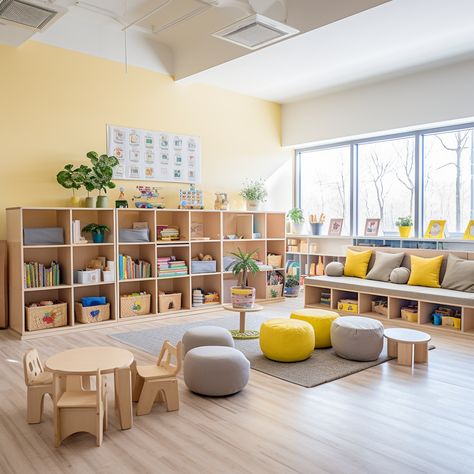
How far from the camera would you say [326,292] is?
294 inches

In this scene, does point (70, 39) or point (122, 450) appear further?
point (70, 39)

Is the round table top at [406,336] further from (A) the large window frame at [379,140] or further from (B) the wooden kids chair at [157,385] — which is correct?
(A) the large window frame at [379,140]

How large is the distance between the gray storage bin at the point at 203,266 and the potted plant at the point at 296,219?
2.33 meters

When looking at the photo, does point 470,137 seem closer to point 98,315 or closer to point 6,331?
point 98,315

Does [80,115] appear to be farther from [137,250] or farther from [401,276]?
[401,276]

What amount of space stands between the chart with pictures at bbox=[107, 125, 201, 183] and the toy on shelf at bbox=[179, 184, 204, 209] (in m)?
0.33

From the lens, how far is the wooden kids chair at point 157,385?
340 cm

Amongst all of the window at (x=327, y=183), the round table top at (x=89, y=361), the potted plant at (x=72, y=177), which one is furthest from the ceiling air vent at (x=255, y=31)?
the window at (x=327, y=183)

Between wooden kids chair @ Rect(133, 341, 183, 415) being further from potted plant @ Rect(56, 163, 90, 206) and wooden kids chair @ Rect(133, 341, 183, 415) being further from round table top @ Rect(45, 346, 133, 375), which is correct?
potted plant @ Rect(56, 163, 90, 206)

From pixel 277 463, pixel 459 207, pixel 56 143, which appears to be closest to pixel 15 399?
pixel 277 463

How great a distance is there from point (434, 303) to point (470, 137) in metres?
2.68

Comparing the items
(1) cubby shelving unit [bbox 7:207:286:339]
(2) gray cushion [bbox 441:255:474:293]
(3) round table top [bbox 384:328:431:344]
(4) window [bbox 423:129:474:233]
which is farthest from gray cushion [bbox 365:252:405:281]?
(3) round table top [bbox 384:328:431:344]

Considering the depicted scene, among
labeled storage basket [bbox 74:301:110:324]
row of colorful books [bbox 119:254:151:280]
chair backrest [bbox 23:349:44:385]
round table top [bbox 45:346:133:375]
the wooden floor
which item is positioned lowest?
the wooden floor

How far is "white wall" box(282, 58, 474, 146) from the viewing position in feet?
22.0
